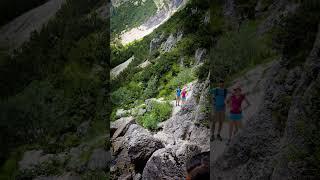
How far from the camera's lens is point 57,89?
7.70 metres

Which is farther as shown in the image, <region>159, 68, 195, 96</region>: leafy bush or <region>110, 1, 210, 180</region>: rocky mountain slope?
<region>159, 68, 195, 96</region>: leafy bush

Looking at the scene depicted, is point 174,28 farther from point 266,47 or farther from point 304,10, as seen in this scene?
point 304,10

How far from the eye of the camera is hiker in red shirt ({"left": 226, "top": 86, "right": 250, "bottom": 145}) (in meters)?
5.42

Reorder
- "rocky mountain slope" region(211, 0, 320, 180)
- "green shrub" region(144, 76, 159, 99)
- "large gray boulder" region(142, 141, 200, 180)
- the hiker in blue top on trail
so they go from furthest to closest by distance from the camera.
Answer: "green shrub" region(144, 76, 159, 99), "large gray boulder" region(142, 141, 200, 180), the hiker in blue top on trail, "rocky mountain slope" region(211, 0, 320, 180)

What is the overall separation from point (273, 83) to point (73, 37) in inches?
181

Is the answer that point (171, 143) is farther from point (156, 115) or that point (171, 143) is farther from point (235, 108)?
point (235, 108)

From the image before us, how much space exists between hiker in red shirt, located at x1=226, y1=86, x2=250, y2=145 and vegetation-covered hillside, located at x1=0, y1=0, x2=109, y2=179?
103 inches

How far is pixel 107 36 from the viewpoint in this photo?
8.29 meters

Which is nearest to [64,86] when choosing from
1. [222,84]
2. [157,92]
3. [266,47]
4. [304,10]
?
[157,92]

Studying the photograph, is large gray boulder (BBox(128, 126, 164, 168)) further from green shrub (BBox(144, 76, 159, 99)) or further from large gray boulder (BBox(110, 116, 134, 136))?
green shrub (BBox(144, 76, 159, 99))

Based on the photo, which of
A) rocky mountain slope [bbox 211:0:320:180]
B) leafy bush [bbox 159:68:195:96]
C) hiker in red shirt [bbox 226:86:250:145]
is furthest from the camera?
leafy bush [bbox 159:68:195:96]

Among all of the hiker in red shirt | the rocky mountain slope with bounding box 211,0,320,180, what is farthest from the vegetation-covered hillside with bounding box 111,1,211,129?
the rocky mountain slope with bounding box 211,0,320,180

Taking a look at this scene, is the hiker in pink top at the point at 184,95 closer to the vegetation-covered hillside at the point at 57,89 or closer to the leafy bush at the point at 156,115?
the leafy bush at the point at 156,115

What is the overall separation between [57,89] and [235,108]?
3584 mm
